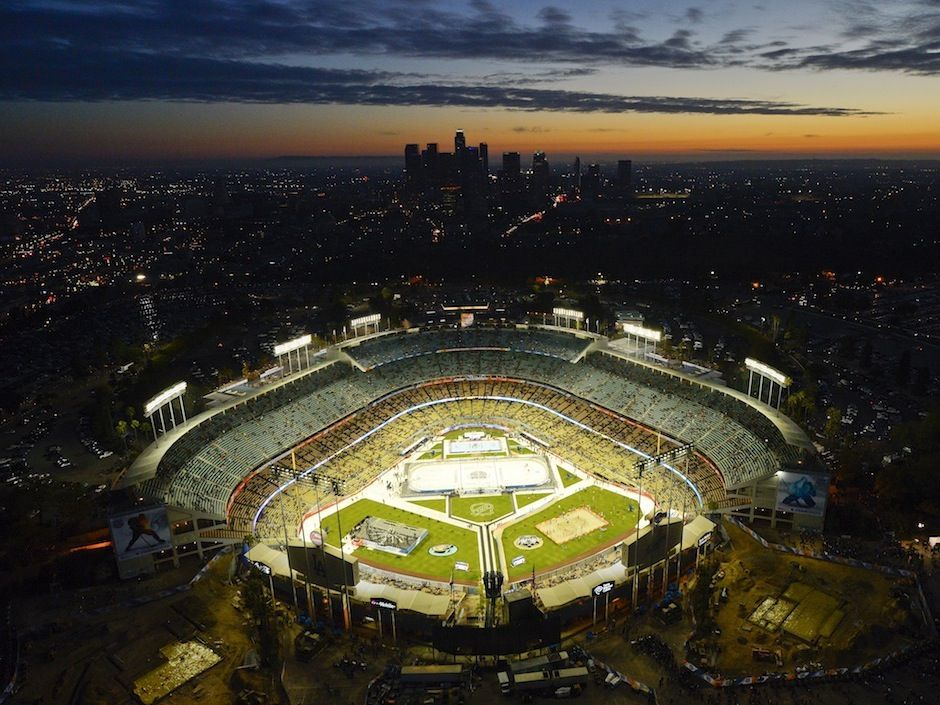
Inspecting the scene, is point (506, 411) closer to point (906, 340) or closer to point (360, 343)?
point (360, 343)

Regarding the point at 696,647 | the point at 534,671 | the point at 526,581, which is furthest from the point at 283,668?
the point at 696,647

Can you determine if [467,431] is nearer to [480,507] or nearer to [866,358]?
[480,507]

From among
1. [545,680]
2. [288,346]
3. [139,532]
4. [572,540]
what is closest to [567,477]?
[572,540]

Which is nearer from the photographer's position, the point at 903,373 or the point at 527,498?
the point at 527,498

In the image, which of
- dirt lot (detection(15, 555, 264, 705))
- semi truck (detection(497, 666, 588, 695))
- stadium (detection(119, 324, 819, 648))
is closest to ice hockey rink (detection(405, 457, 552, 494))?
stadium (detection(119, 324, 819, 648))

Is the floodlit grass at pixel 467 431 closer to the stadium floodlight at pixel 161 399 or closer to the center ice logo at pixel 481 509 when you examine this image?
the center ice logo at pixel 481 509

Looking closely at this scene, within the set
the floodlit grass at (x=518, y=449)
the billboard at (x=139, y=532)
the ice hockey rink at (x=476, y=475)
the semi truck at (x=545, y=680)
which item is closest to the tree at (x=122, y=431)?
the billboard at (x=139, y=532)

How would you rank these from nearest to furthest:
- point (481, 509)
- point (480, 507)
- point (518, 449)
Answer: point (481, 509), point (480, 507), point (518, 449)

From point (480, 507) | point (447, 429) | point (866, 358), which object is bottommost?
point (480, 507)
